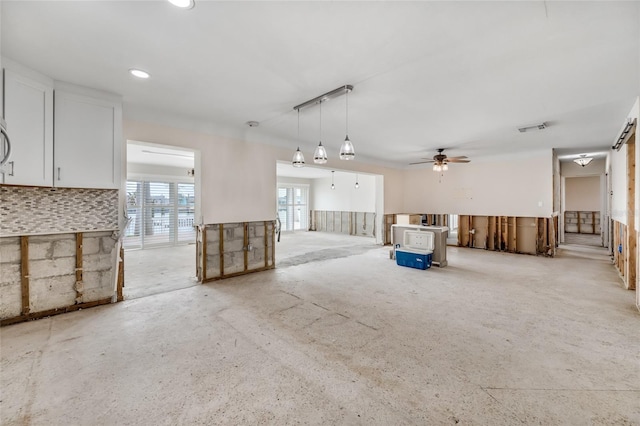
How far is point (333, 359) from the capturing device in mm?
2365

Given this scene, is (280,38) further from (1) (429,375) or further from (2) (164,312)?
(2) (164,312)

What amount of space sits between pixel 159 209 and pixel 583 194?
16.7 metres

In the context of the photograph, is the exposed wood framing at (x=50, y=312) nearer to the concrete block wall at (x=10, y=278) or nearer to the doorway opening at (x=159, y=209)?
the concrete block wall at (x=10, y=278)

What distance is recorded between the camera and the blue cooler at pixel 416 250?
5.59m

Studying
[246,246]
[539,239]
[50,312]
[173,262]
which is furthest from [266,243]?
[539,239]

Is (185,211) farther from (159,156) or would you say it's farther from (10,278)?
(10,278)

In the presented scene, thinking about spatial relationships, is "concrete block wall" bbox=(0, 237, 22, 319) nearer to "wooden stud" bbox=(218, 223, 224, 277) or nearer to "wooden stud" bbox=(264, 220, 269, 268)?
"wooden stud" bbox=(218, 223, 224, 277)

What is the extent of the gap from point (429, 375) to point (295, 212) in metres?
11.5

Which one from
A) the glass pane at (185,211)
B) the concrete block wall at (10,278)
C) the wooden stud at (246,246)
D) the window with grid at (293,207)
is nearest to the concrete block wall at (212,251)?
the wooden stud at (246,246)

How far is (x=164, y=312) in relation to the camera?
3.38 m

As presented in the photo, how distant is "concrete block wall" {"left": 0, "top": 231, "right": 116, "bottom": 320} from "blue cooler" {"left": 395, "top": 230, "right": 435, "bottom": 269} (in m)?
5.05

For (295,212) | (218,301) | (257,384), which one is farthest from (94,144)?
(295,212)

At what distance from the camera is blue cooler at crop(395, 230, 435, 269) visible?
559 cm

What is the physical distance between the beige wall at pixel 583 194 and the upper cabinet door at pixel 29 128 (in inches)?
648
